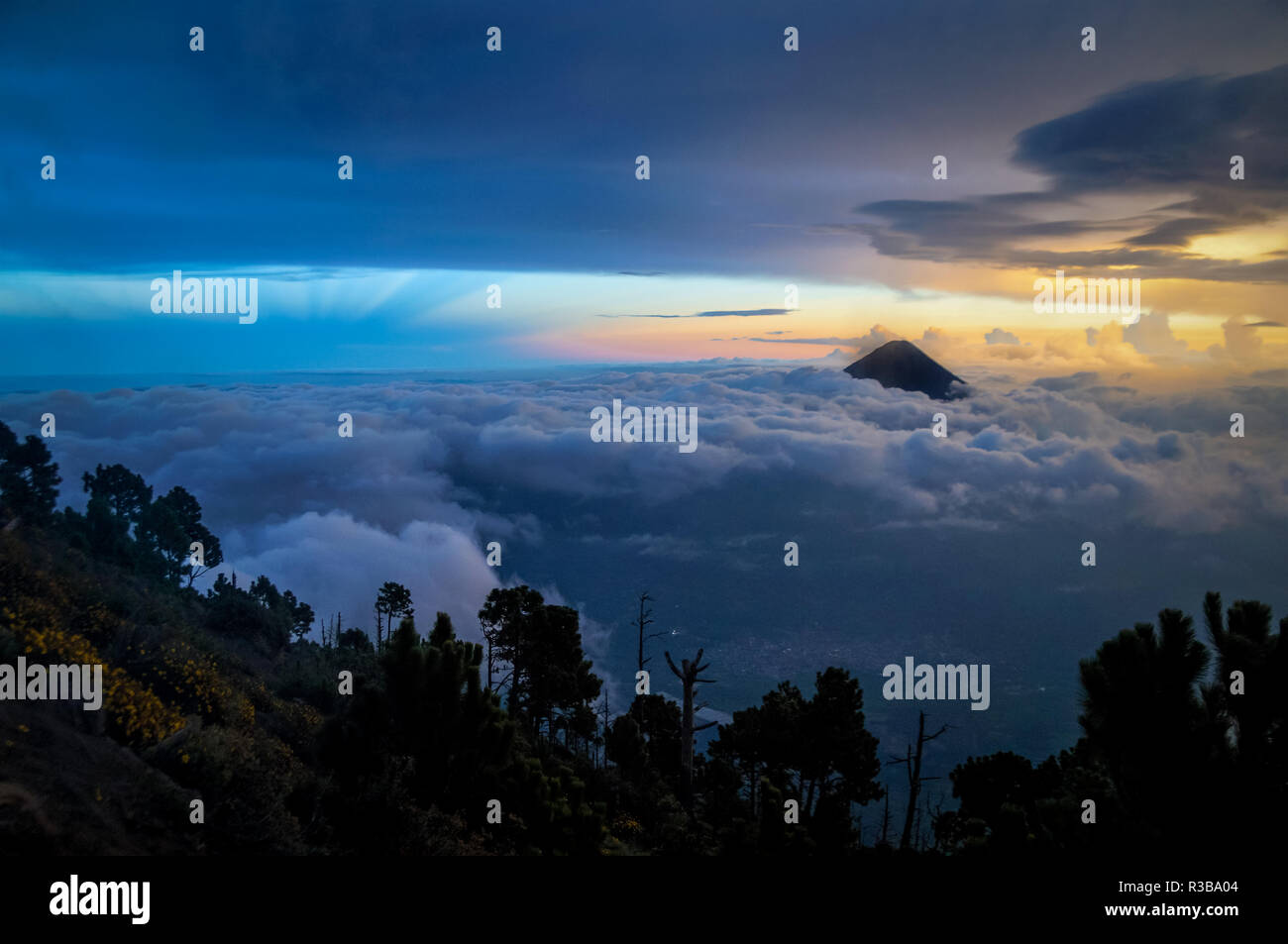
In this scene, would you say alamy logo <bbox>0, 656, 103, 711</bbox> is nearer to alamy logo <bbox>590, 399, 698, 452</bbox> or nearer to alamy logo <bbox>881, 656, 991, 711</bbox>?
alamy logo <bbox>590, 399, 698, 452</bbox>

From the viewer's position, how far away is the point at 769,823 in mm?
12805

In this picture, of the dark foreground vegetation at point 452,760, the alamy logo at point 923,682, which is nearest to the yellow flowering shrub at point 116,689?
the dark foreground vegetation at point 452,760

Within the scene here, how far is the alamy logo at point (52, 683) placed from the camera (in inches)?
408

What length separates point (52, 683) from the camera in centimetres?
1064

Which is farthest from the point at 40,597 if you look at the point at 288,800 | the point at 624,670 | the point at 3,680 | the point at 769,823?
the point at 624,670

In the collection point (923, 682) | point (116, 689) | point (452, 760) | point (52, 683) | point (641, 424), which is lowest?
point (923, 682)

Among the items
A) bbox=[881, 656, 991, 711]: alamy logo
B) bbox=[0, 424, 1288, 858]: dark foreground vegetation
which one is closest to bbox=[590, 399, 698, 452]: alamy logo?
bbox=[0, 424, 1288, 858]: dark foreground vegetation

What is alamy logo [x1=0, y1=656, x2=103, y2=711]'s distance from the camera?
34.0ft
